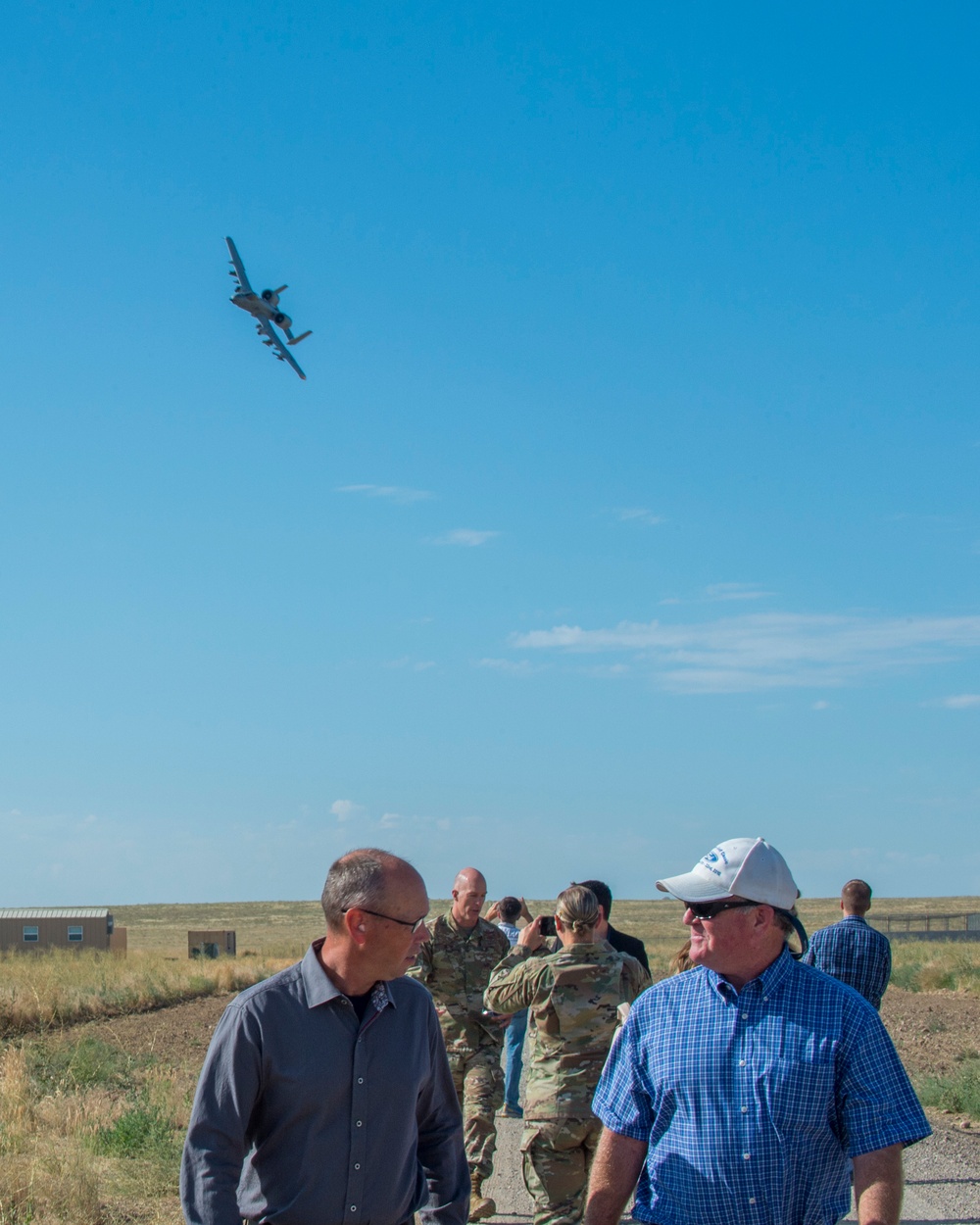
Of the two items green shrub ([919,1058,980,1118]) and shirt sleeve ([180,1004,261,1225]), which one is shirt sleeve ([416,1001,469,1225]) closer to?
shirt sleeve ([180,1004,261,1225])

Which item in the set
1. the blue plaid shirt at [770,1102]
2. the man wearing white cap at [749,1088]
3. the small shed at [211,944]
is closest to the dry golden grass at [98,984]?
the small shed at [211,944]

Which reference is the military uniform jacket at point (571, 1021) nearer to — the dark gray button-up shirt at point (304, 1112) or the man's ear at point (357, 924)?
the dark gray button-up shirt at point (304, 1112)

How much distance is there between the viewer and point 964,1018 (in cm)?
2120

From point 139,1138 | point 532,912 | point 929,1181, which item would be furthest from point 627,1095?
point 532,912

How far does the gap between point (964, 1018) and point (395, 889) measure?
65.8 ft

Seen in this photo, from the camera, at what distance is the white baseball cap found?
375 centimetres

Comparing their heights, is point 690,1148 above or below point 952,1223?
above

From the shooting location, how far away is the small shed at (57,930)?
163ft

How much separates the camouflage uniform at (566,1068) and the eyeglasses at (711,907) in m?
2.83

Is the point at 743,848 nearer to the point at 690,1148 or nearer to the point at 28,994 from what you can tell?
the point at 690,1148

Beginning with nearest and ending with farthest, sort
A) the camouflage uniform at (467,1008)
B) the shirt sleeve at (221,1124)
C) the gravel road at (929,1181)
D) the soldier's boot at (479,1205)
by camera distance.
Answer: the shirt sleeve at (221,1124) < the soldier's boot at (479,1205) < the gravel road at (929,1181) < the camouflage uniform at (467,1008)

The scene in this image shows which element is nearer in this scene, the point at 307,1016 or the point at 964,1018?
the point at 307,1016

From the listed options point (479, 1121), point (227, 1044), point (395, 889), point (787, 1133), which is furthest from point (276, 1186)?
point (479, 1121)

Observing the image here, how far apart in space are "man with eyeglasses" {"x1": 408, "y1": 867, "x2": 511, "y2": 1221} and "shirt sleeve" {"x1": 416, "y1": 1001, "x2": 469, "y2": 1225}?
14.4ft
